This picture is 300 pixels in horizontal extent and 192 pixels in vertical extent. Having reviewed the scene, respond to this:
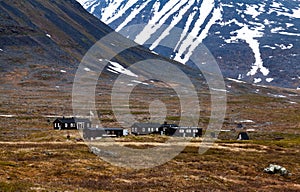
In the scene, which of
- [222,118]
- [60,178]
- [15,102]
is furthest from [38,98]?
[60,178]

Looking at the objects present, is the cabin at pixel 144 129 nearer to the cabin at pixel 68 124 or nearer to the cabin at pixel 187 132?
the cabin at pixel 187 132

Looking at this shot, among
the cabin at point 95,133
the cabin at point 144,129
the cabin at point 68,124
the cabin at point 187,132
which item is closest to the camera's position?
the cabin at point 95,133

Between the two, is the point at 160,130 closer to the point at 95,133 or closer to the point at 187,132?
the point at 187,132

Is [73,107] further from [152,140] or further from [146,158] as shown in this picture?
[146,158]

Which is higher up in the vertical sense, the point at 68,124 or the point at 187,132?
the point at 68,124

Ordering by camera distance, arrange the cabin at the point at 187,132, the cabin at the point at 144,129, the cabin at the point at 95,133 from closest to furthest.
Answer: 1. the cabin at the point at 95,133
2. the cabin at the point at 144,129
3. the cabin at the point at 187,132

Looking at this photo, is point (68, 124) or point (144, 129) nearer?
point (68, 124)

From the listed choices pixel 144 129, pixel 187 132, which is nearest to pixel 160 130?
pixel 144 129

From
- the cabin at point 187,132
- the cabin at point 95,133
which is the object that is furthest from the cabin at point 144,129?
the cabin at point 95,133

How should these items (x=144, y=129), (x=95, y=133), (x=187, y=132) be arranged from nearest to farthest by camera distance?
(x=95, y=133), (x=144, y=129), (x=187, y=132)

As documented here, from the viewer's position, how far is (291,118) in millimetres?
176375

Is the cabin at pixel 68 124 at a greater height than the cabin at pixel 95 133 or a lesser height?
greater

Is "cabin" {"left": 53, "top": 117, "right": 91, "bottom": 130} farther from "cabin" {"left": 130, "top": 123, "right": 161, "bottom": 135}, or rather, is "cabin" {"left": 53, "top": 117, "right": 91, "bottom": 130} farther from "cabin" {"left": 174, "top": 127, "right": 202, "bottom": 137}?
"cabin" {"left": 174, "top": 127, "right": 202, "bottom": 137}

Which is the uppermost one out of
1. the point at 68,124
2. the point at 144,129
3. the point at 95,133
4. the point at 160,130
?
the point at 68,124
